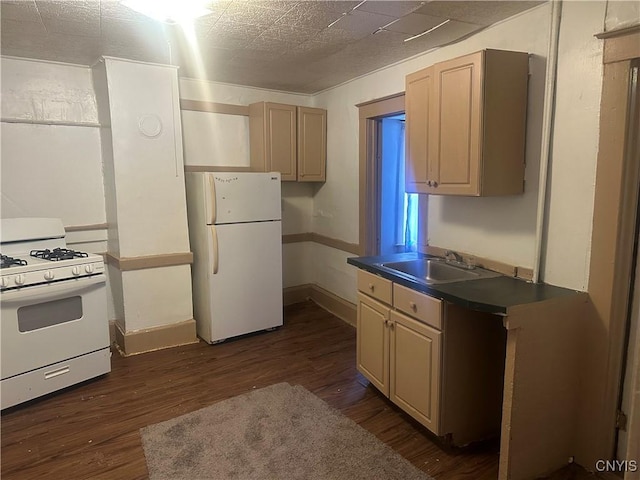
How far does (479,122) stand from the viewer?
7.29 feet

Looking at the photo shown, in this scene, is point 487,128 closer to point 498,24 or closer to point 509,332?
point 498,24

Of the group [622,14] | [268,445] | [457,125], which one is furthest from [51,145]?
[622,14]

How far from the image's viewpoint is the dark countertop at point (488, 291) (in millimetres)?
1945

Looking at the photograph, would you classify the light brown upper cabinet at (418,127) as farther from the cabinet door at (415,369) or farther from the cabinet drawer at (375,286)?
the cabinet door at (415,369)

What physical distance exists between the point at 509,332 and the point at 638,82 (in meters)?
1.23

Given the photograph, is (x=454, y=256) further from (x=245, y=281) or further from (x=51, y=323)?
(x=51, y=323)

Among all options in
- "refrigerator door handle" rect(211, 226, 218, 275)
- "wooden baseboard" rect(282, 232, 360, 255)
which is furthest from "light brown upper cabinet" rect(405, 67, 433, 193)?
"refrigerator door handle" rect(211, 226, 218, 275)

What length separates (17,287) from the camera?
103 inches

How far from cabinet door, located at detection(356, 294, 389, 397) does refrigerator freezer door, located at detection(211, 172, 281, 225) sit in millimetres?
1356

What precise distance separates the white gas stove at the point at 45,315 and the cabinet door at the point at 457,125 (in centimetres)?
239

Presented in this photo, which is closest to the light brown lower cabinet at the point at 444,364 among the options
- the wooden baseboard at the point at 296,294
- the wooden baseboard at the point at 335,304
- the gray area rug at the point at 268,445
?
the gray area rug at the point at 268,445

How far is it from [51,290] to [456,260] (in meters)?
2.65

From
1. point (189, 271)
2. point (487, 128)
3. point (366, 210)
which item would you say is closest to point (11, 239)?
point (189, 271)

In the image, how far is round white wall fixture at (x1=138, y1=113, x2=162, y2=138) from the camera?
3389mm
